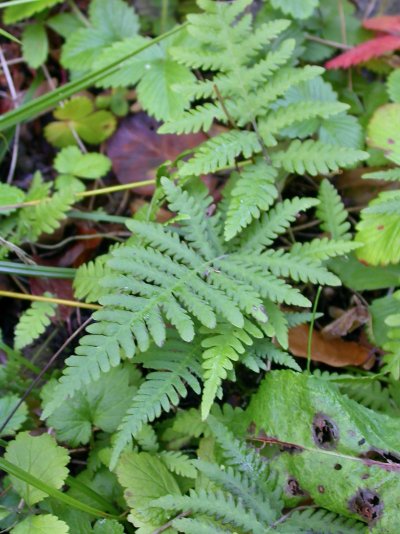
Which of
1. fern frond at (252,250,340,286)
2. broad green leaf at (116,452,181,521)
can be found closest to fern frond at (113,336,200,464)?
broad green leaf at (116,452,181,521)

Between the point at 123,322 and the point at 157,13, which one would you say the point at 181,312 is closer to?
the point at 123,322

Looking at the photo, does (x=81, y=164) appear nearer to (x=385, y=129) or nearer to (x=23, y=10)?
(x=23, y=10)

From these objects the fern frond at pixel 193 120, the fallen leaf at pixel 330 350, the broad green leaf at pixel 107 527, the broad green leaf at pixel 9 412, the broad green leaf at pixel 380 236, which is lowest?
the broad green leaf at pixel 107 527

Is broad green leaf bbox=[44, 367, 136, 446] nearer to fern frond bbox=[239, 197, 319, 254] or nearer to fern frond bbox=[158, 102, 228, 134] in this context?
fern frond bbox=[239, 197, 319, 254]

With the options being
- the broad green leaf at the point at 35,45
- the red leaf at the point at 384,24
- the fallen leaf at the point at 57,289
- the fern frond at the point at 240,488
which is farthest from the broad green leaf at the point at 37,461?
the red leaf at the point at 384,24

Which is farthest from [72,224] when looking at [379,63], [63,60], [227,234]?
[379,63]

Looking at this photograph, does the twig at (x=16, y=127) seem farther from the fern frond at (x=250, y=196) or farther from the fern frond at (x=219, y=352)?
the fern frond at (x=219, y=352)
